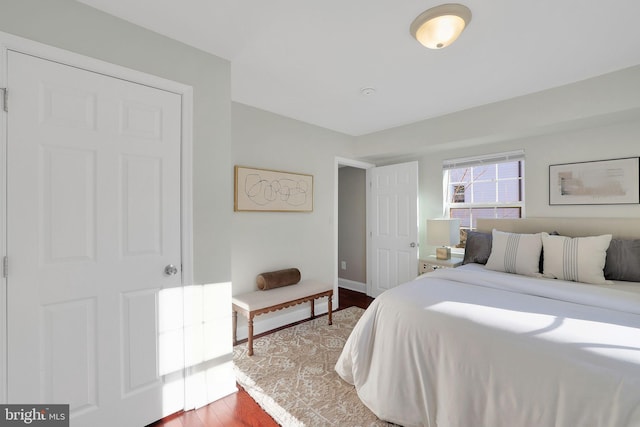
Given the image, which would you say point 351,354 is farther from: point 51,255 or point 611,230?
point 611,230

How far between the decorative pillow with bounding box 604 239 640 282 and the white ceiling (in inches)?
57.0

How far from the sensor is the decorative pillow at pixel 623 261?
7.19 feet

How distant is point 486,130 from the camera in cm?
288

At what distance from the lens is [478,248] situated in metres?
2.98

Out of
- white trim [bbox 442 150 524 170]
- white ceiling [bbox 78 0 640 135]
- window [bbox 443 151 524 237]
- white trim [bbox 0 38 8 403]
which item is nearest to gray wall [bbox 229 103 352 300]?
white ceiling [bbox 78 0 640 135]

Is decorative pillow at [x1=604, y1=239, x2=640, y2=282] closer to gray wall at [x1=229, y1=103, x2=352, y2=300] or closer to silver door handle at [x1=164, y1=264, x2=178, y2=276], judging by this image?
gray wall at [x1=229, y1=103, x2=352, y2=300]

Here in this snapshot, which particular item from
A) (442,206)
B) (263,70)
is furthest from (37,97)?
(442,206)

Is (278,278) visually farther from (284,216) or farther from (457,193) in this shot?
(457,193)

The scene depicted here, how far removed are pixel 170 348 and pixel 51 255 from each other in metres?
0.86

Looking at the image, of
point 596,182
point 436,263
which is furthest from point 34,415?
point 596,182

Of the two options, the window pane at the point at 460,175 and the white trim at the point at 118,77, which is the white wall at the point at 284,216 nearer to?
the white trim at the point at 118,77

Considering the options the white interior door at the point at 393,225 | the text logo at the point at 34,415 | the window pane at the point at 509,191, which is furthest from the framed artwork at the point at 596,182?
the text logo at the point at 34,415

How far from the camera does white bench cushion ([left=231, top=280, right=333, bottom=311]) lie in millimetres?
2543

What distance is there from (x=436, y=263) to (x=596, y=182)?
172cm
